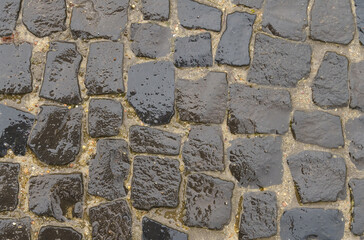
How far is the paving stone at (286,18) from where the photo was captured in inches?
109

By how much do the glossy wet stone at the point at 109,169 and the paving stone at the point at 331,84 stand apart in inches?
58.0

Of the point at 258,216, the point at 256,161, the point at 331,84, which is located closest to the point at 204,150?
the point at 256,161

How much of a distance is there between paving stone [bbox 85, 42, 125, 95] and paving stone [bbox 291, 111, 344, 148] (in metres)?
1.30

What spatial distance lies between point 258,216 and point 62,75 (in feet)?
5.73

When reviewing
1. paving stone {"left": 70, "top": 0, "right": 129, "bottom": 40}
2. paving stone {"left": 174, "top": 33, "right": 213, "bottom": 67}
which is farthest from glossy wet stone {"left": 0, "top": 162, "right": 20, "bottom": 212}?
paving stone {"left": 174, "top": 33, "right": 213, "bottom": 67}

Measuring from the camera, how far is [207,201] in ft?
8.61

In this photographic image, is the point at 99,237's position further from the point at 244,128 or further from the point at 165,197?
the point at 244,128

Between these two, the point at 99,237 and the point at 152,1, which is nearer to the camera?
the point at 99,237

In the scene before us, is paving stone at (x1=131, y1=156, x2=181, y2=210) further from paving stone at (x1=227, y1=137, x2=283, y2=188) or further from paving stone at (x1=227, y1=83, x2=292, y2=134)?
paving stone at (x1=227, y1=83, x2=292, y2=134)

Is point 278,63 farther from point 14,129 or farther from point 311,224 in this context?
point 14,129

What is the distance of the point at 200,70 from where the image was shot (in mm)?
2738

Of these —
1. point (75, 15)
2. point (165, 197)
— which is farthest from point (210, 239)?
point (75, 15)

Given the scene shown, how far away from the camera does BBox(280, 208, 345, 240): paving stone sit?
262cm

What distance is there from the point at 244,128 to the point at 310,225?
830mm
